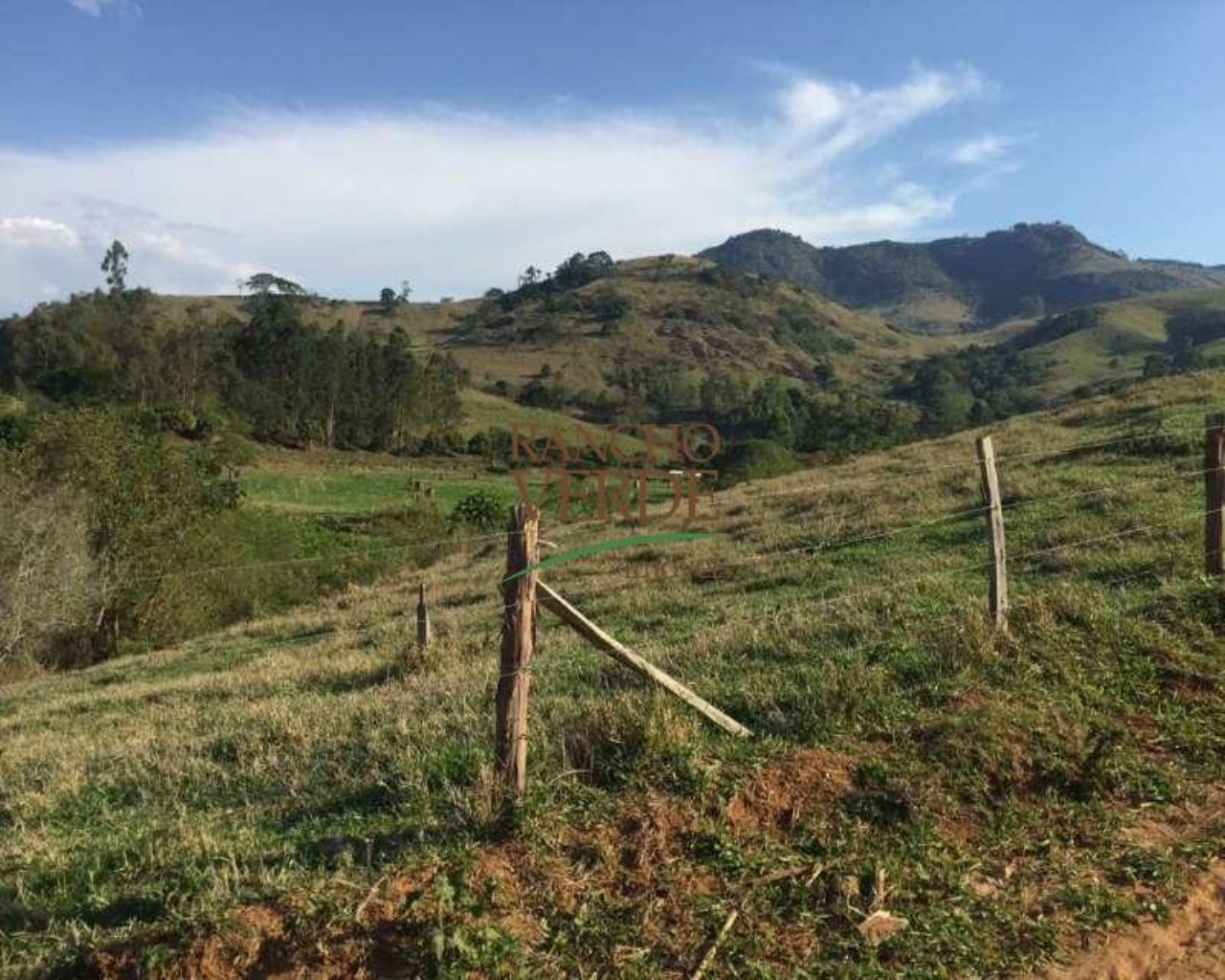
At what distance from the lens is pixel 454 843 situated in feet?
15.8

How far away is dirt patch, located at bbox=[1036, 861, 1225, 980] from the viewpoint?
4160 millimetres

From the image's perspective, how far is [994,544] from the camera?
771cm

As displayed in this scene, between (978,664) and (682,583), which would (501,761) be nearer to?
(978,664)

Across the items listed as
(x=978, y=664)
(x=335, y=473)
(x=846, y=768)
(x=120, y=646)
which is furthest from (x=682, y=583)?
(x=335, y=473)

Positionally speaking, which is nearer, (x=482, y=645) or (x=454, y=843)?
(x=454, y=843)

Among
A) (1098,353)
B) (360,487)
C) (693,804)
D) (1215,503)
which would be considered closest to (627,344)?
(1098,353)

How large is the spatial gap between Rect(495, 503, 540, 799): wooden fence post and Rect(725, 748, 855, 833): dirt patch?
1.25m

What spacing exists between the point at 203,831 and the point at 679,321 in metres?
182

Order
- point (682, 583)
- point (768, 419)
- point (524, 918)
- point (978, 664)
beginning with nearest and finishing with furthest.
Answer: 1. point (524, 918)
2. point (978, 664)
3. point (682, 583)
4. point (768, 419)

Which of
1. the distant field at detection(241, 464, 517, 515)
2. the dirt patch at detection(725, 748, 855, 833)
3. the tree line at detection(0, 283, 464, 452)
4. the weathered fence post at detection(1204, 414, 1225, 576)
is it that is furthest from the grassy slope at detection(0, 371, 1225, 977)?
the tree line at detection(0, 283, 464, 452)

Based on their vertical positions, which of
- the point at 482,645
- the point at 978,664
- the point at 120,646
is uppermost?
the point at 978,664

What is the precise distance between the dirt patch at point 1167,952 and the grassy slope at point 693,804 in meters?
0.15

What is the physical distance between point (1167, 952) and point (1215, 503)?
5.66 m

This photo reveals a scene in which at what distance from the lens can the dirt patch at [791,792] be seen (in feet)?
16.8
